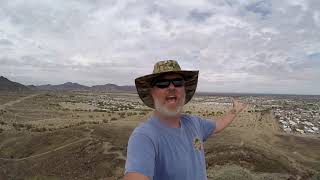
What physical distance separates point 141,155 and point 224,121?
1.59 meters

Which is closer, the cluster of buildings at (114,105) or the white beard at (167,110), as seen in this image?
the white beard at (167,110)

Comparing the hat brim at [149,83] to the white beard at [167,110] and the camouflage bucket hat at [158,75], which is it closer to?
the camouflage bucket hat at [158,75]

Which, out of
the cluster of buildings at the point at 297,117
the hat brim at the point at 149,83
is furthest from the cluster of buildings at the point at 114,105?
the hat brim at the point at 149,83

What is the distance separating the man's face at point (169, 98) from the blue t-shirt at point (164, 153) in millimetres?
101

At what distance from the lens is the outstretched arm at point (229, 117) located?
356 centimetres

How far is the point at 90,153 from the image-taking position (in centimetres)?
1834

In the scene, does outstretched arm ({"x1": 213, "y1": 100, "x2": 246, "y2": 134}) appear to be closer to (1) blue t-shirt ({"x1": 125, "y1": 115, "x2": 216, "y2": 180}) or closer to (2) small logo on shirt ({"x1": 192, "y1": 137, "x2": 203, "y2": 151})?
(2) small logo on shirt ({"x1": 192, "y1": 137, "x2": 203, "y2": 151})

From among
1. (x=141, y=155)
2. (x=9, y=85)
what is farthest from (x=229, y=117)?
(x=9, y=85)

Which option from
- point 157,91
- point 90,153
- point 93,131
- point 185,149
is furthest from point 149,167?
point 93,131

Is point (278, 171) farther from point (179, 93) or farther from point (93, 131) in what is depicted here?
point (179, 93)

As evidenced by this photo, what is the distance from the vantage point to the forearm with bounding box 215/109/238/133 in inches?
140

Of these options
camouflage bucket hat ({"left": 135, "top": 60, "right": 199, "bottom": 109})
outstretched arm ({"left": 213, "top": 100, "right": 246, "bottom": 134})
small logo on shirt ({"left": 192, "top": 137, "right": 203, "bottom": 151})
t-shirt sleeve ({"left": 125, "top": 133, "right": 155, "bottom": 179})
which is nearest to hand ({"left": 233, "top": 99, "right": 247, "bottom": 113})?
outstretched arm ({"left": 213, "top": 100, "right": 246, "bottom": 134})

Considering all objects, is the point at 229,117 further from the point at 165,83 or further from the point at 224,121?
the point at 165,83

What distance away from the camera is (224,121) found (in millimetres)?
3678
